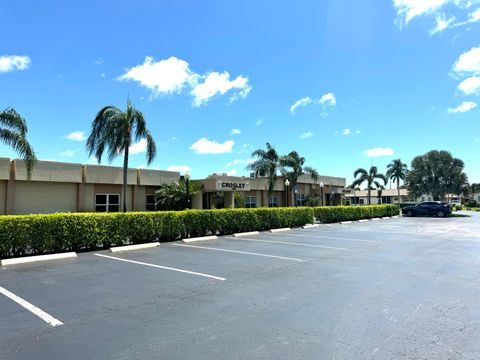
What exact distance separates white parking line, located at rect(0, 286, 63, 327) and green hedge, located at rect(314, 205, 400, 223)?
24831 millimetres

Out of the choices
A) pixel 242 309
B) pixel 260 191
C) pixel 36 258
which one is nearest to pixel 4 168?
pixel 36 258

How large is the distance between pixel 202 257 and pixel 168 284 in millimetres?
3810

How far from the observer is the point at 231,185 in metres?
28.3

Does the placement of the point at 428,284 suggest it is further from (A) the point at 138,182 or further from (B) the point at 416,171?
(B) the point at 416,171

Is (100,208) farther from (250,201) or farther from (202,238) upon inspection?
(250,201)

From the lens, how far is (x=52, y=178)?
21719mm

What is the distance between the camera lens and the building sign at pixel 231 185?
90.7 feet

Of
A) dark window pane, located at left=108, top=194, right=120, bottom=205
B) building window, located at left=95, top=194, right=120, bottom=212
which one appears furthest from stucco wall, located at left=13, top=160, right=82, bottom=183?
dark window pane, located at left=108, top=194, right=120, bottom=205

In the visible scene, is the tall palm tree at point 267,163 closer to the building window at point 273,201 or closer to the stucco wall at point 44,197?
the building window at point 273,201

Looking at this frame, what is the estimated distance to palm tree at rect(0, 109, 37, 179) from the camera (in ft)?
48.6

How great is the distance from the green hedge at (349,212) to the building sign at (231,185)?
5.82m

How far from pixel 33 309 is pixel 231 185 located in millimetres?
22367

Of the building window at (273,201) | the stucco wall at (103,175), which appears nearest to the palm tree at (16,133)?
the stucco wall at (103,175)

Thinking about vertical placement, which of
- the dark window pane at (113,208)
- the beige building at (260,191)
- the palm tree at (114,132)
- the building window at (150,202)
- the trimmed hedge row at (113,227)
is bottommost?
the trimmed hedge row at (113,227)
